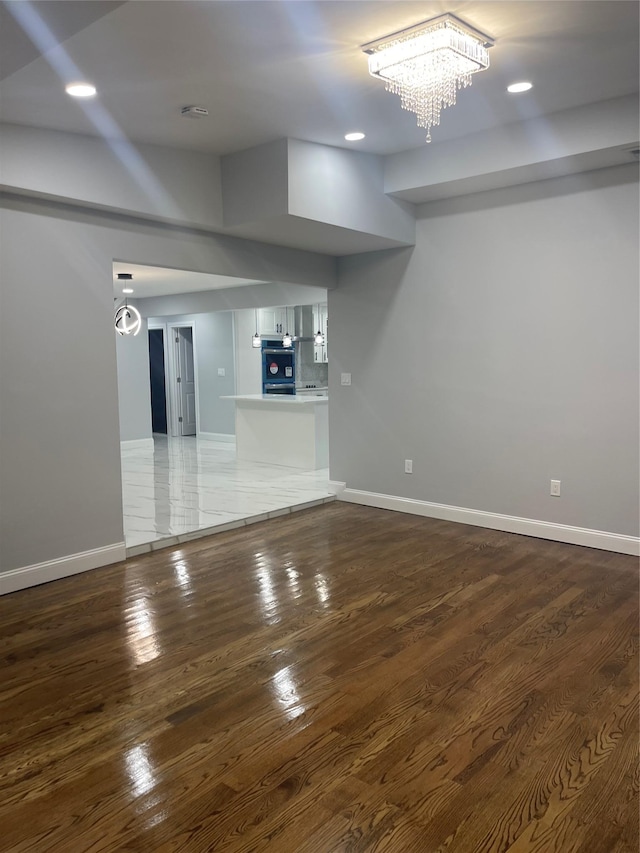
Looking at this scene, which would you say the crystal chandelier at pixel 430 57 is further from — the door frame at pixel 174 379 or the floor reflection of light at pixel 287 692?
the door frame at pixel 174 379

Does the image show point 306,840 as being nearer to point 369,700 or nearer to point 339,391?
point 369,700

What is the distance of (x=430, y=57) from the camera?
9.44ft

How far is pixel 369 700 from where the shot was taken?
258 cm

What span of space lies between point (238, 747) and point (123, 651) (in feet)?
3.27

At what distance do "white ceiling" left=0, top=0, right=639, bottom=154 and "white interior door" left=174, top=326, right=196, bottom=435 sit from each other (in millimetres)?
7334

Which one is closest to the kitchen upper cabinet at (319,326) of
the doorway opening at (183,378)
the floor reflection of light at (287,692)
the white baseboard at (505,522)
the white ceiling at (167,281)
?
the doorway opening at (183,378)

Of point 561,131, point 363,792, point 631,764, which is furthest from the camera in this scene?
point 561,131

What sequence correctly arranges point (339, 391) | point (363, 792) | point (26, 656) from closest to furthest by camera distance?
point (363, 792) < point (26, 656) < point (339, 391)

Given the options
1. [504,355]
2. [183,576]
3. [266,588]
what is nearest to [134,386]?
[183,576]

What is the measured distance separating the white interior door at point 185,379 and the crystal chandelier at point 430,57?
866 centimetres

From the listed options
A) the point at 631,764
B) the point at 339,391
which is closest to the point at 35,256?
the point at 339,391

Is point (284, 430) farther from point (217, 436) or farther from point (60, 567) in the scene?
point (60, 567)

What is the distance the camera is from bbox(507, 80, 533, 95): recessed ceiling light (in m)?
3.48

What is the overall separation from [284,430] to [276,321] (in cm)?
318
